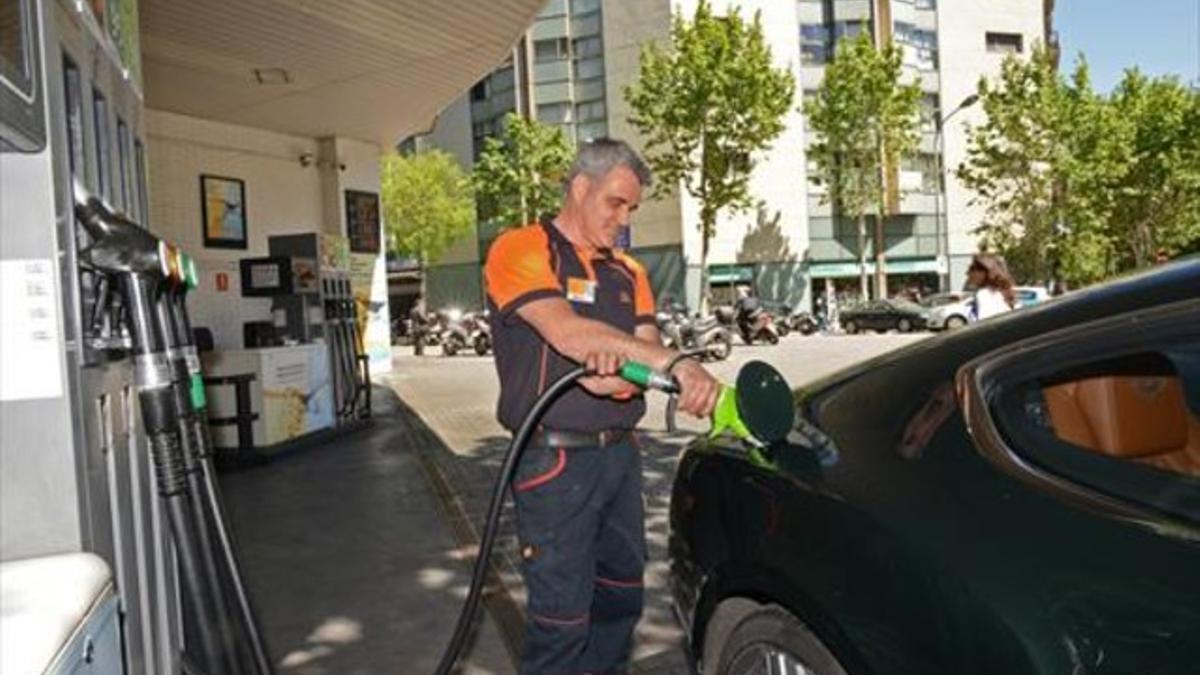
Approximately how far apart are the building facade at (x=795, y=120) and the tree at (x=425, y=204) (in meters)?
2.33

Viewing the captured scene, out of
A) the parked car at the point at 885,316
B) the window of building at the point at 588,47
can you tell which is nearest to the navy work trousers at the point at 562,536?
the parked car at the point at 885,316

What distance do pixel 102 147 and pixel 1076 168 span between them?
41.1m

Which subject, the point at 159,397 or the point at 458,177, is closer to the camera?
the point at 159,397

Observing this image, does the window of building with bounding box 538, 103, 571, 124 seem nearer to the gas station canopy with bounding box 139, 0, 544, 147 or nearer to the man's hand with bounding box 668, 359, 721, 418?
the gas station canopy with bounding box 139, 0, 544, 147

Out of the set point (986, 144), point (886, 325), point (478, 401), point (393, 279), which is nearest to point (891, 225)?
point (986, 144)

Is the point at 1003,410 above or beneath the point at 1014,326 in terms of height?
beneath

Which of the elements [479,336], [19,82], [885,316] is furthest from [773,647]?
[885,316]

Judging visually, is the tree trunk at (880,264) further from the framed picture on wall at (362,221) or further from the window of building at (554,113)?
the framed picture on wall at (362,221)

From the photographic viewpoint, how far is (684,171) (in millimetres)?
37562

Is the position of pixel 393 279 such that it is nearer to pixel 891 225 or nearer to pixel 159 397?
pixel 891 225

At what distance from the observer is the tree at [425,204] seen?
45750 millimetres

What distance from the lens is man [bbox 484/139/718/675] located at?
9.98ft

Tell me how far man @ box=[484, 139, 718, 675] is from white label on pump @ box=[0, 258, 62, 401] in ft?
4.49

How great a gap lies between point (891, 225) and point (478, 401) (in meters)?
34.3
